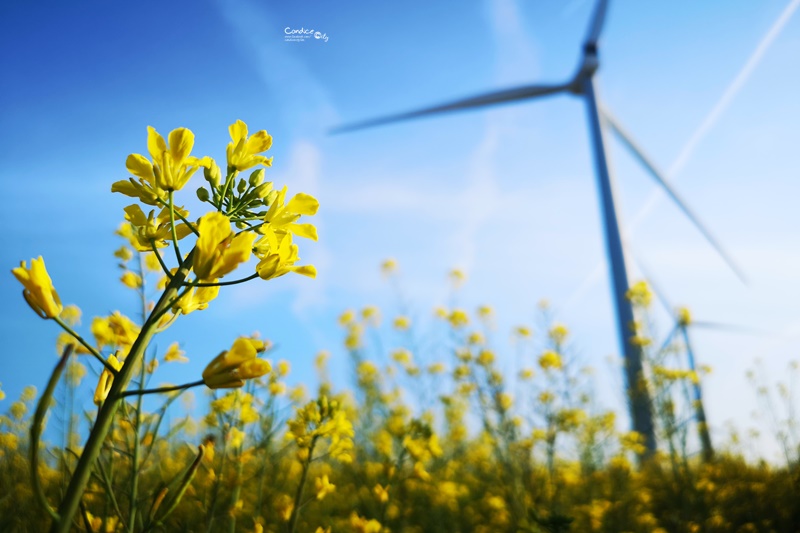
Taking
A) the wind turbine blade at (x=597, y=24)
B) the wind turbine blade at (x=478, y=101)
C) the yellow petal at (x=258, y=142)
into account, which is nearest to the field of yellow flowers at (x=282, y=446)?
the yellow petal at (x=258, y=142)

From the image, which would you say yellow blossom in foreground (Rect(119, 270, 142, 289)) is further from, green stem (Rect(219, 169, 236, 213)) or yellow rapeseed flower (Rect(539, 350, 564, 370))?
yellow rapeseed flower (Rect(539, 350, 564, 370))

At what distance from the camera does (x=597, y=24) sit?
12195 mm

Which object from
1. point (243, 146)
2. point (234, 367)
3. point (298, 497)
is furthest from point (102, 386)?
point (298, 497)

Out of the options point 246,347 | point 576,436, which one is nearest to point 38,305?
point 246,347

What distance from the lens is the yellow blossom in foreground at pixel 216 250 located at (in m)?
0.84

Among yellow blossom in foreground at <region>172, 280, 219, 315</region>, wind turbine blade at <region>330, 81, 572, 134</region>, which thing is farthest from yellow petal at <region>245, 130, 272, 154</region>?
wind turbine blade at <region>330, 81, 572, 134</region>

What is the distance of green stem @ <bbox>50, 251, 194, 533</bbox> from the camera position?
2.31 feet

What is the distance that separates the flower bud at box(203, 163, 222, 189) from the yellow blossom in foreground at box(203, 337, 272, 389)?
41 cm

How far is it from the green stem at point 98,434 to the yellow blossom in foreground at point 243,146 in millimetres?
349

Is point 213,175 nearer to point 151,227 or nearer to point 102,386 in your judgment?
point 151,227

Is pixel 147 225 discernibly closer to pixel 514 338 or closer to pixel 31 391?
pixel 31 391

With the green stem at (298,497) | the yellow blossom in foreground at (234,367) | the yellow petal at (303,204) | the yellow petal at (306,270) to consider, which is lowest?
the green stem at (298,497)

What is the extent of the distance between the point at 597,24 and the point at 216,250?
1397 centimetres

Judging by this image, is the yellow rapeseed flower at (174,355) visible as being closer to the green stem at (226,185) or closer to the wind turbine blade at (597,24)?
the green stem at (226,185)
